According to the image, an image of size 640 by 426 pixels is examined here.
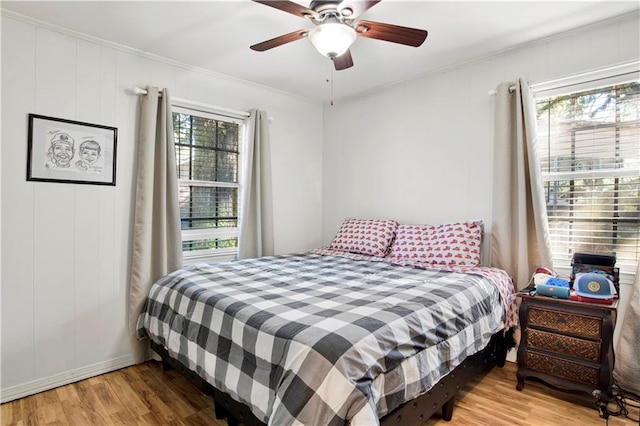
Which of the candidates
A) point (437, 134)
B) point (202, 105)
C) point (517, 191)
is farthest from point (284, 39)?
point (517, 191)

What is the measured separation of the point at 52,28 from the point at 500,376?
3.77m

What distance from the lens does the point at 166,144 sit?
8.63 feet

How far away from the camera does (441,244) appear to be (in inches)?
104

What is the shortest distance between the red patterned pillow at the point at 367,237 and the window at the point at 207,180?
1.04m

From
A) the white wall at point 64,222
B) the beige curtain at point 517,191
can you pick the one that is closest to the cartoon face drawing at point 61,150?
the white wall at point 64,222

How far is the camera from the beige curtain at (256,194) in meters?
3.17

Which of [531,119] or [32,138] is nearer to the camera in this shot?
[32,138]

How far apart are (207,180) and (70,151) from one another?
1018 millimetres

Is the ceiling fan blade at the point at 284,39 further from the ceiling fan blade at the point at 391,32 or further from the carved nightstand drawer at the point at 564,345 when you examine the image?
the carved nightstand drawer at the point at 564,345

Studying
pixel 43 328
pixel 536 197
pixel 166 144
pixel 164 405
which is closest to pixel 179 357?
pixel 164 405

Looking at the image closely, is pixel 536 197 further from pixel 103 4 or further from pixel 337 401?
pixel 103 4

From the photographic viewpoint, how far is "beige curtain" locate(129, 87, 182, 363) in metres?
2.51

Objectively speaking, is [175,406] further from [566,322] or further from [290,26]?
[290,26]

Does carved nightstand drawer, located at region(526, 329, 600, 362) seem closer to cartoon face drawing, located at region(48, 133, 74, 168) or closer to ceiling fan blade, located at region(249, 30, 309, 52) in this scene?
ceiling fan blade, located at region(249, 30, 309, 52)
